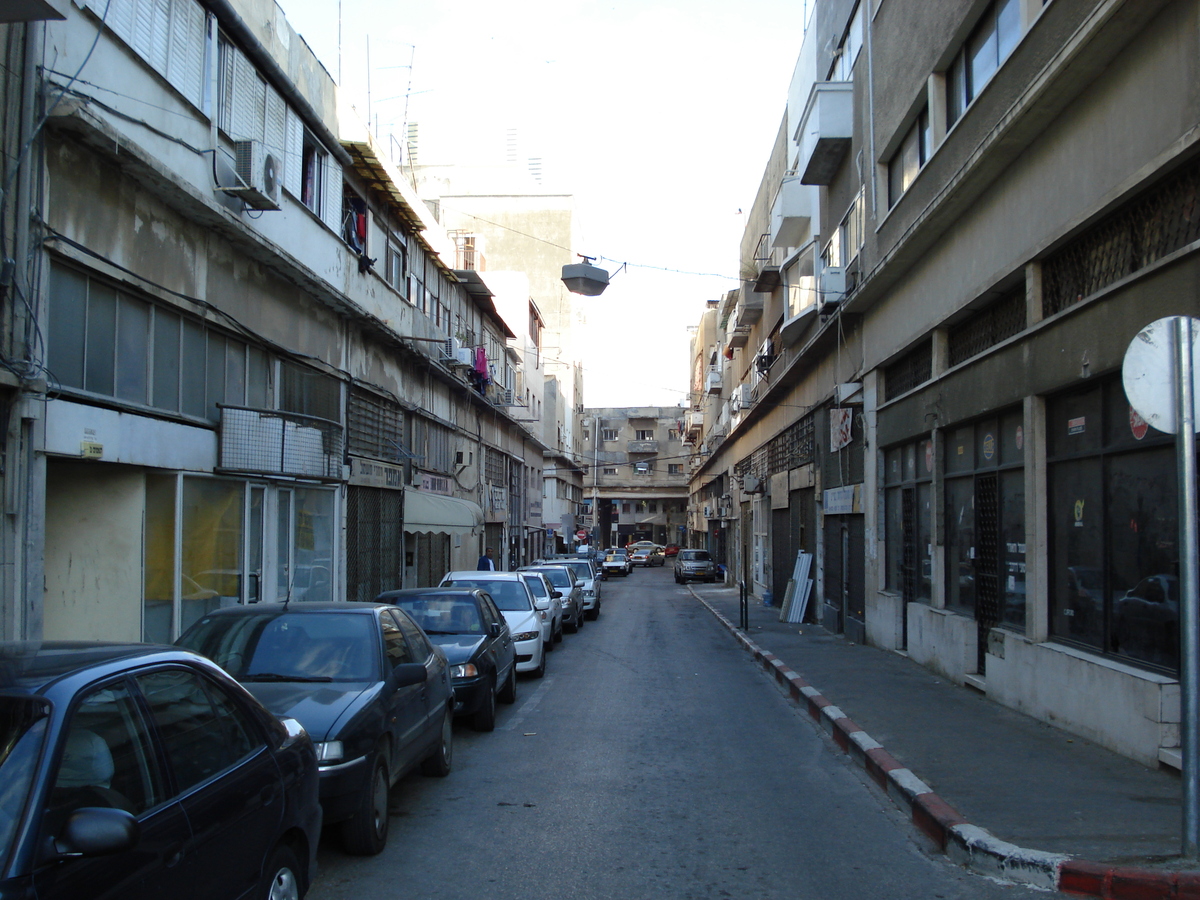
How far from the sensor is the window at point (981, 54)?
35.9ft

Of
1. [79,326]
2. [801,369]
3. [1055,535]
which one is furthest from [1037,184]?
[801,369]

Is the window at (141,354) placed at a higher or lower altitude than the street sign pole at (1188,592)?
higher

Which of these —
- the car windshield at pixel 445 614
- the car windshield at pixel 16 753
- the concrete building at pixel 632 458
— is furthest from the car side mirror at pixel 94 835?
the concrete building at pixel 632 458

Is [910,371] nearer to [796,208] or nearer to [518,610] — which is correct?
[518,610]

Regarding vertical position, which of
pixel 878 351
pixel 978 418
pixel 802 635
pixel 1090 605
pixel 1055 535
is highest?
pixel 878 351

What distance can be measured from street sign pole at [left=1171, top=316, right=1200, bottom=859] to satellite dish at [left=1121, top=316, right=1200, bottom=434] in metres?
0.03

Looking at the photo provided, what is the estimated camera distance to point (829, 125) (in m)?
18.8

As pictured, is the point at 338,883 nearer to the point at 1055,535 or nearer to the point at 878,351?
the point at 1055,535

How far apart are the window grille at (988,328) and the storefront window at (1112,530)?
162 cm

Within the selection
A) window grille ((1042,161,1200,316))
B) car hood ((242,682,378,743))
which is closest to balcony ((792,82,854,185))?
window grille ((1042,161,1200,316))

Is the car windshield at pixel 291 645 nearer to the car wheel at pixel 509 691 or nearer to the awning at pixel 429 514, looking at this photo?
the car wheel at pixel 509 691

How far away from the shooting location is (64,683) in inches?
128

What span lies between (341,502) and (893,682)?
10.0 metres

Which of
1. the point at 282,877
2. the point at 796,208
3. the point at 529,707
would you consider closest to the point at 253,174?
the point at 529,707
